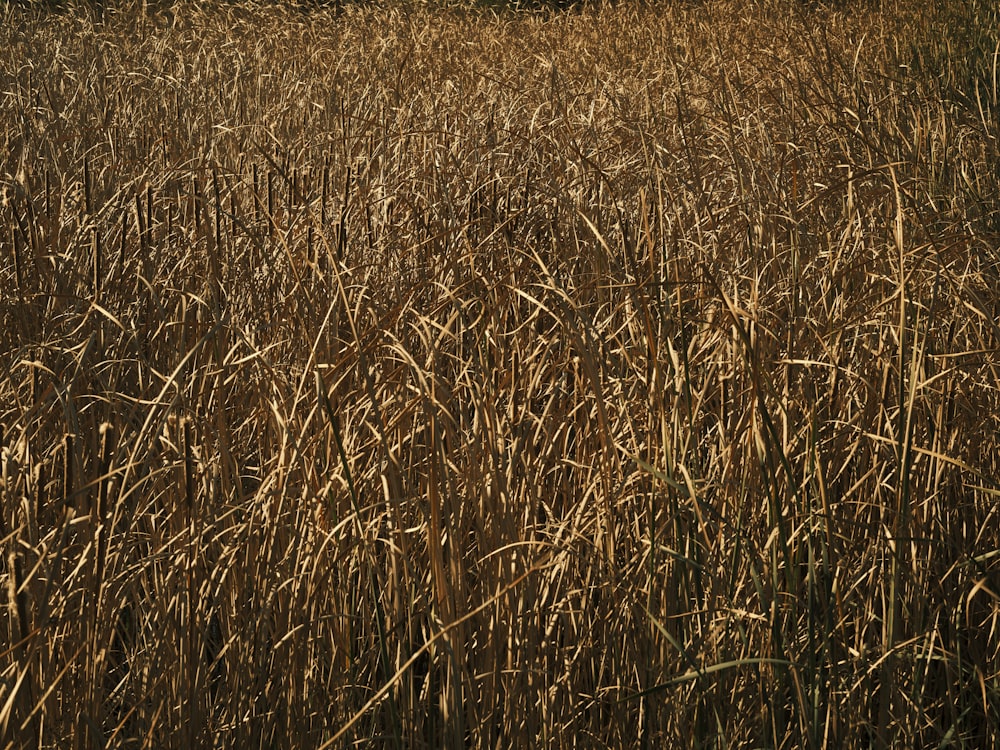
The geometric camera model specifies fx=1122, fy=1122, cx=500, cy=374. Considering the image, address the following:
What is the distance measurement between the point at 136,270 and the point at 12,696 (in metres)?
1.29

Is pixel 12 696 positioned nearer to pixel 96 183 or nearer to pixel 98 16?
pixel 96 183

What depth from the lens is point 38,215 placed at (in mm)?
2086

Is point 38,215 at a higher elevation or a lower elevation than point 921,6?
lower

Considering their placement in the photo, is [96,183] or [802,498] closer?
[802,498]

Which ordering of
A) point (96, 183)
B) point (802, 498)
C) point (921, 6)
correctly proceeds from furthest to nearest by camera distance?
point (921, 6) < point (96, 183) < point (802, 498)

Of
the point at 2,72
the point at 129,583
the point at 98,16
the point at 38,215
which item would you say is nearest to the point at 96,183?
the point at 38,215

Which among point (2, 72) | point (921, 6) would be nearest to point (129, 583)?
point (2, 72)

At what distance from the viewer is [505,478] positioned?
123cm

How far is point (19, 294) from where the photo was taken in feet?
5.55

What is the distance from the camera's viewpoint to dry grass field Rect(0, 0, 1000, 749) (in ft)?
3.65

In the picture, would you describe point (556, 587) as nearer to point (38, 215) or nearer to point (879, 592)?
point (879, 592)

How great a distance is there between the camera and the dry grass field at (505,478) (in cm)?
111

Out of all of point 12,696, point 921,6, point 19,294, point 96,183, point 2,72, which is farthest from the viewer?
point 921,6

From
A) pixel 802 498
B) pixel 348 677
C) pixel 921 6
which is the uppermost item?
pixel 921 6
